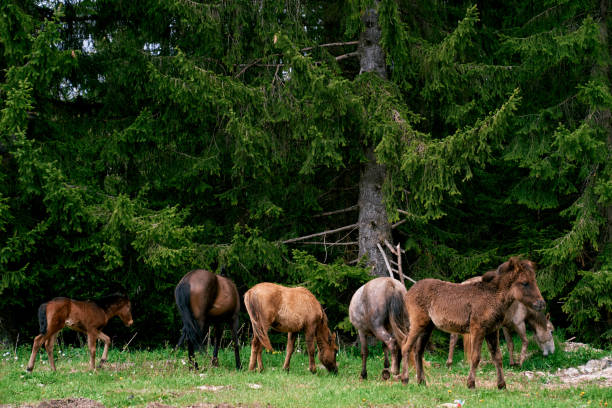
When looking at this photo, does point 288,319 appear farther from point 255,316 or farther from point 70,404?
point 70,404

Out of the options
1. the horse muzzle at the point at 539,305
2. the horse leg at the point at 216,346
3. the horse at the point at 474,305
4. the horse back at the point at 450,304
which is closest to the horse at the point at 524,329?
the horse at the point at 474,305

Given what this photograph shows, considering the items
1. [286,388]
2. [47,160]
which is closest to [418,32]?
[47,160]

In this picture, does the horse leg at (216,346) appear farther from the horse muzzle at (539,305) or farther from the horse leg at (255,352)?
the horse muzzle at (539,305)

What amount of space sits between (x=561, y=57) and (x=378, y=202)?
531 centimetres

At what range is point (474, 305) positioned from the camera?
9.30 m

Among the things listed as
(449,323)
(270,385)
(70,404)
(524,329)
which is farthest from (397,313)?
(70,404)

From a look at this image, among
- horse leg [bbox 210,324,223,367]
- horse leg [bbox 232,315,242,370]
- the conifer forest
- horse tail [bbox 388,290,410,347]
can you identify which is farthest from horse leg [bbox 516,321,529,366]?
horse leg [bbox 210,324,223,367]

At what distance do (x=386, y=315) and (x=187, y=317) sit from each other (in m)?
3.50

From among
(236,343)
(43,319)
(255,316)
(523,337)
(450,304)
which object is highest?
(450,304)

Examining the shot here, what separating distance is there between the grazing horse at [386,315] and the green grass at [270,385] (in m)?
0.51

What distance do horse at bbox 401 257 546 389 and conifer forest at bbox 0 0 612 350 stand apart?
4077 millimetres

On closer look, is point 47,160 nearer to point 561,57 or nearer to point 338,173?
point 338,173

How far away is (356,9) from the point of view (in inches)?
579

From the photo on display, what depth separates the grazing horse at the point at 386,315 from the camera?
10.7 metres
